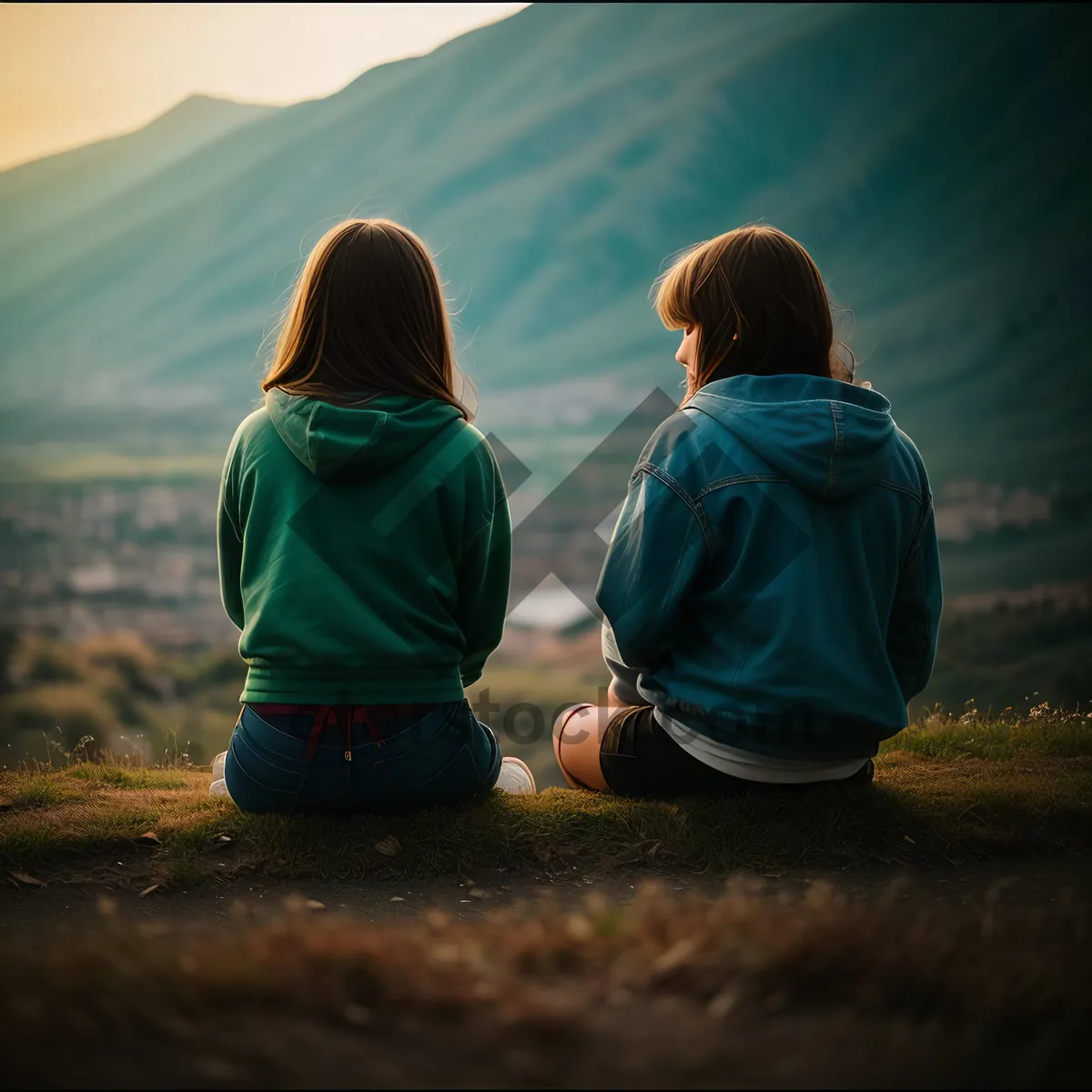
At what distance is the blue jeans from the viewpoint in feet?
10.9

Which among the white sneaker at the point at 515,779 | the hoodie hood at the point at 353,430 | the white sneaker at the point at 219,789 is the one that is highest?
the hoodie hood at the point at 353,430

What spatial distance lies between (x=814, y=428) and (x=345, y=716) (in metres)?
1.67

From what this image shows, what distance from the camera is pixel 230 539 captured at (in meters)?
3.65

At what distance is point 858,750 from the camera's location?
3424 millimetres

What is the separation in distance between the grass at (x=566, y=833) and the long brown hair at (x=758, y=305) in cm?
140

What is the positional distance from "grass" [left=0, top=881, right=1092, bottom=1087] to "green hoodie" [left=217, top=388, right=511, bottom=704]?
127cm

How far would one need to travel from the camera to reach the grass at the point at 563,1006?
1.65 metres

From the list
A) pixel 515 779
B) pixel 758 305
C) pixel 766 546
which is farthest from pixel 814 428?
pixel 515 779

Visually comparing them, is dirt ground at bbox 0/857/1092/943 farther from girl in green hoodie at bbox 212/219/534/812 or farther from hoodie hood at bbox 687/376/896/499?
hoodie hood at bbox 687/376/896/499

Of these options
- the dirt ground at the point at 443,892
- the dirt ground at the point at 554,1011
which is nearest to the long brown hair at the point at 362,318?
the dirt ground at the point at 443,892

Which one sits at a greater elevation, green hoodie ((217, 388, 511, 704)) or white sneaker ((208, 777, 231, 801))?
green hoodie ((217, 388, 511, 704))

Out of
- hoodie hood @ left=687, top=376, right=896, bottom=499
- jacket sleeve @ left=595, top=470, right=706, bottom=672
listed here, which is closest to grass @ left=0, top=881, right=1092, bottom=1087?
jacket sleeve @ left=595, top=470, right=706, bottom=672

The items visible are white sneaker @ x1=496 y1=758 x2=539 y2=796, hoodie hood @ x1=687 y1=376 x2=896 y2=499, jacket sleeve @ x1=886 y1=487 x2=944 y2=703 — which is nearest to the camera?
hoodie hood @ x1=687 y1=376 x2=896 y2=499

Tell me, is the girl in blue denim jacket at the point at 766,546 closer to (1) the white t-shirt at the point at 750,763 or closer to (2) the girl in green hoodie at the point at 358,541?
(1) the white t-shirt at the point at 750,763
